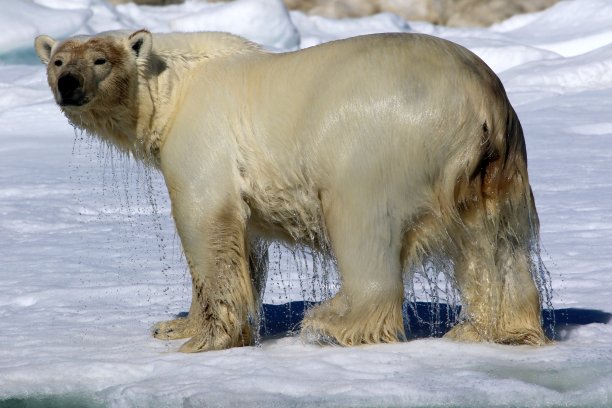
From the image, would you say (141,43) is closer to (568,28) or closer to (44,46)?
(44,46)

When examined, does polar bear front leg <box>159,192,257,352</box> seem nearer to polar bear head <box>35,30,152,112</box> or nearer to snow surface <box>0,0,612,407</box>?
snow surface <box>0,0,612,407</box>

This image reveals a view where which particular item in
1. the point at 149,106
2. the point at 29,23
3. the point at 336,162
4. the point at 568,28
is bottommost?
the point at 336,162

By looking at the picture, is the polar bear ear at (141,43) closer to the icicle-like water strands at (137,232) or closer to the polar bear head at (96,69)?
the polar bear head at (96,69)

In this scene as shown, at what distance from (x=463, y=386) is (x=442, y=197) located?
0.71 meters

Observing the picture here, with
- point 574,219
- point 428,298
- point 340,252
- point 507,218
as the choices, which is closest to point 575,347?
point 507,218

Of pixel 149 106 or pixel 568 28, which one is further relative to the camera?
pixel 568 28

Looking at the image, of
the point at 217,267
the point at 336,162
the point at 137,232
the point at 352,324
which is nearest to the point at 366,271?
the point at 352,324

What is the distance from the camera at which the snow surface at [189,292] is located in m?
3.53

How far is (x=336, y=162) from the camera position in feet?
12.8

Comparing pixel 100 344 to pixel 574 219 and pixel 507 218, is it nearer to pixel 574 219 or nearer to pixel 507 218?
pixel 507 218

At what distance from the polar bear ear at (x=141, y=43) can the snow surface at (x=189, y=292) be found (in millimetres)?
424

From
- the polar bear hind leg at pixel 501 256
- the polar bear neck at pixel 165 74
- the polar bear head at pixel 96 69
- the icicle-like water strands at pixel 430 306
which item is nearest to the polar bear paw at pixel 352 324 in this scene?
the icicle-like water strands at pixel 430 306

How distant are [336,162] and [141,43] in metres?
1.04

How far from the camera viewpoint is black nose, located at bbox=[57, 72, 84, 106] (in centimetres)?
417
